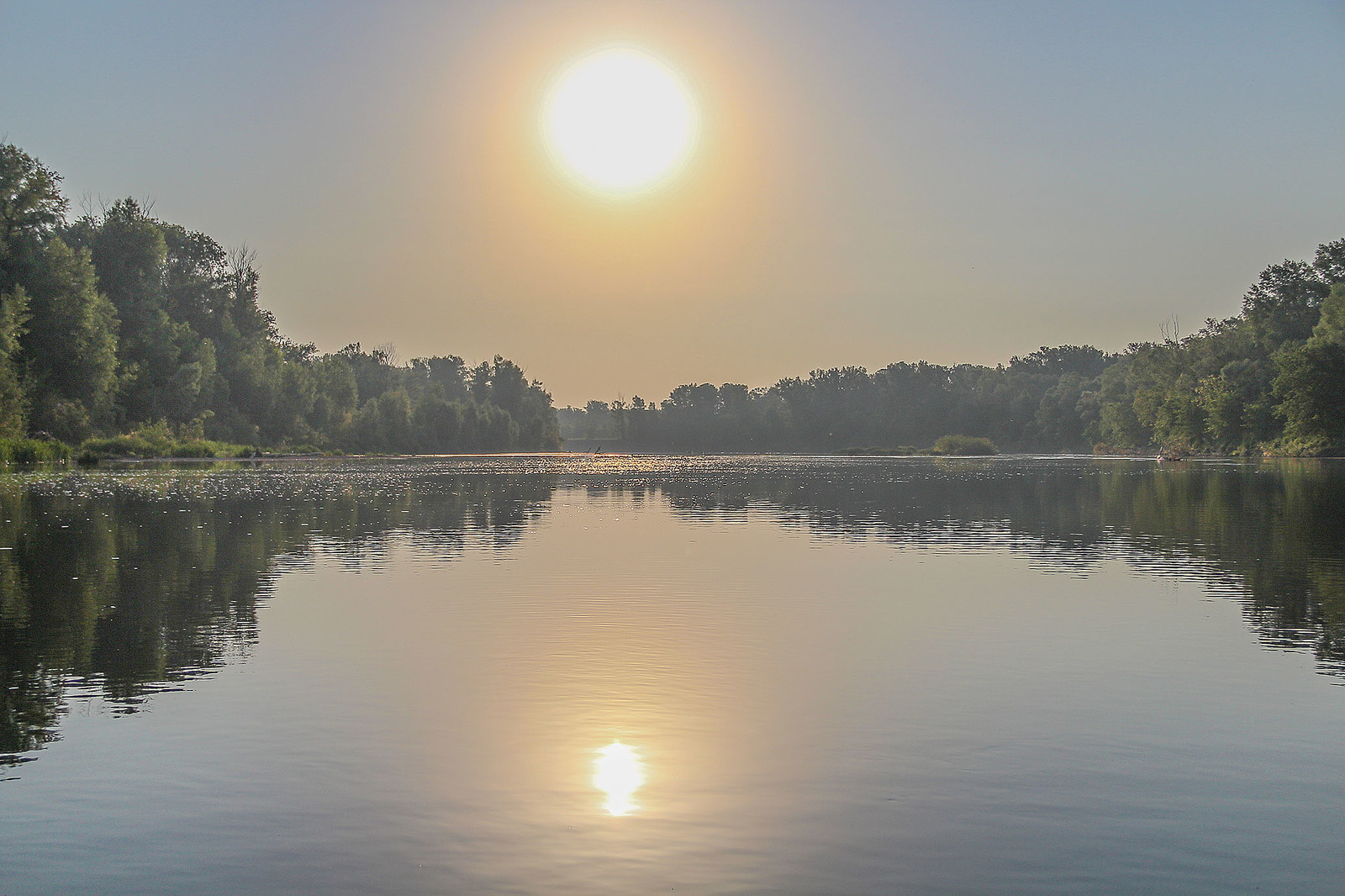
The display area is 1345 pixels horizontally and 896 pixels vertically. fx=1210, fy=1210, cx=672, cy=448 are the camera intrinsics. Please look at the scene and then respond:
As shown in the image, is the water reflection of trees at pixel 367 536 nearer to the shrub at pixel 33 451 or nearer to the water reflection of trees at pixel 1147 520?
the water reflection of trees at pixel 1147 520

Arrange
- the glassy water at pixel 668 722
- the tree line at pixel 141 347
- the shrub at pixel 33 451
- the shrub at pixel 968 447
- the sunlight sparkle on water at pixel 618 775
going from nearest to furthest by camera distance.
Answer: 1. the glassy water at pixel 668 722
2. the sunlight sparkle on water at pixel 618 775
3. the shrub at pixel 33 451
4. the tree line at pixel 141 347
5. the shrub at pixel 968 447

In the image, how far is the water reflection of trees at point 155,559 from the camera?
559 inches

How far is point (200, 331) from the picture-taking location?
153500 mm

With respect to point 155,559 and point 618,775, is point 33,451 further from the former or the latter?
point 618,775

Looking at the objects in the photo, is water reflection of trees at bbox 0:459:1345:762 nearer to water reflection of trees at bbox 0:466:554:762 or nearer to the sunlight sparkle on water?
water reflection of trees at bbox 0:466:554:762

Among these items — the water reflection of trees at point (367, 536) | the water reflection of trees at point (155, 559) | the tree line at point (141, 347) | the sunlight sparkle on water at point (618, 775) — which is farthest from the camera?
the tree line at point (141, 347)

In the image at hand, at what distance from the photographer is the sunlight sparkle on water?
953cm

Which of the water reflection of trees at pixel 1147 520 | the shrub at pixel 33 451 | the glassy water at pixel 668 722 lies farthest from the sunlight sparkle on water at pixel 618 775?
the shrub at pixel 33 451

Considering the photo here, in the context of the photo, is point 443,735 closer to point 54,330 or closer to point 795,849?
point 795,849

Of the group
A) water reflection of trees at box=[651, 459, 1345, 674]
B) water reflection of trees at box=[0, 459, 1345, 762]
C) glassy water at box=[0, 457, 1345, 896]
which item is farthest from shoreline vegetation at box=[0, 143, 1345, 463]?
glassy water at box=[0, 457, 1345, 896]

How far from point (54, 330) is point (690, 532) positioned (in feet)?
261

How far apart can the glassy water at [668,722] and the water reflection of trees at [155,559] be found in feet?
0.42

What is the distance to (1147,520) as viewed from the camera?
1558 inches

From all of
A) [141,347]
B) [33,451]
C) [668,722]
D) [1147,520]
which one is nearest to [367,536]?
[668,722]
